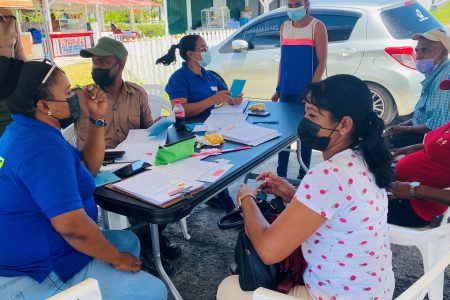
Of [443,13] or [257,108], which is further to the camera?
[443,13]

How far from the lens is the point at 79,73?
9.62m

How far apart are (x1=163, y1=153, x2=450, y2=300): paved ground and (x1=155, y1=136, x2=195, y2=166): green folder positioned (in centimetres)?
88

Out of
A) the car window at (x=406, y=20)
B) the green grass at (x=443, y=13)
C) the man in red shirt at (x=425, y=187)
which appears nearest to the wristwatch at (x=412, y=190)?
the man in red shirt at (x=425, y=187)

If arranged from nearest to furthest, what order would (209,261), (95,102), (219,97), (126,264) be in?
1. (126,264)
2. (95,102)
3. (209,261)
4. (219,97)

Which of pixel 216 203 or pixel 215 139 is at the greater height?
pixel 215 139

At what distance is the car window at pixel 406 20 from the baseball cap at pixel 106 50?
350 centimetres

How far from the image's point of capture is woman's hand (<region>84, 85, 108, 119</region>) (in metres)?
1.93

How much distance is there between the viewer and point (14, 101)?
139 centimetres

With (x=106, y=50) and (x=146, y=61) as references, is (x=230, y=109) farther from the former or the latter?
(x=146, y=61)

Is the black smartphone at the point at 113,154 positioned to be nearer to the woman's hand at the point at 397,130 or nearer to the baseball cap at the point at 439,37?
the woman's hand at the point at 397,130

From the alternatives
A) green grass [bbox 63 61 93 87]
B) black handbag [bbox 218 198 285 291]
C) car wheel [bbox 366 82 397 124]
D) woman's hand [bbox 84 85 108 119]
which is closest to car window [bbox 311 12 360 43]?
car wheel [bbox 366 82 397 124]

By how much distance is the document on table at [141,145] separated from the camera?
6.65 ft

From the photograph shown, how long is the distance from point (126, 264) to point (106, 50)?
4.96 feet

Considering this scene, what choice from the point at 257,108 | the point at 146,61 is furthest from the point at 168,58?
the point at 146,61
